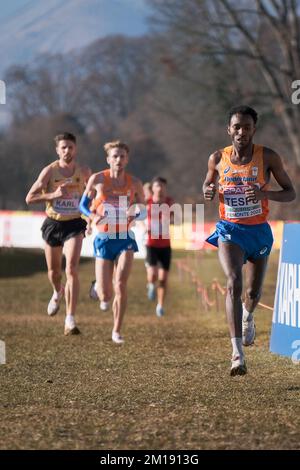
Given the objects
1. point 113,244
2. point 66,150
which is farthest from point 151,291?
point 113,244

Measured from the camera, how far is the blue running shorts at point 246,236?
367 inches

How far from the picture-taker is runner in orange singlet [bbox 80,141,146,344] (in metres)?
12.2

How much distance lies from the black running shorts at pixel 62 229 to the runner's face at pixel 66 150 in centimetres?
66

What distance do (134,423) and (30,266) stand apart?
23736mm

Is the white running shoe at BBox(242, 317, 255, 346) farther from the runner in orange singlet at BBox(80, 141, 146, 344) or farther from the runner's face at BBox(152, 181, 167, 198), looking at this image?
the runner's face at BBox(152, 181, 167, 198)

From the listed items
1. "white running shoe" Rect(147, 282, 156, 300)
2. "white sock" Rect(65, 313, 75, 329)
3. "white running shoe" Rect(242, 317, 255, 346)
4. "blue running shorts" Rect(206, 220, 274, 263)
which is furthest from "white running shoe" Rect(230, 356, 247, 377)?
"white running shoe" Rect(147, 282, 156, 300)

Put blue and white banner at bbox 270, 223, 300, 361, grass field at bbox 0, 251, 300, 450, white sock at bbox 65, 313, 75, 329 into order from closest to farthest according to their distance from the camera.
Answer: grass field at bbox 0, 251, 300, 450 < blue and white banner at bbox 270, 223, 300, 361 < white sock at bbox 65, 313, 75, 329

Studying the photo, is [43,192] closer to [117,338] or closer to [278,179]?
[117,338]

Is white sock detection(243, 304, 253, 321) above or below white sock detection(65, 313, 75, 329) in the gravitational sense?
above

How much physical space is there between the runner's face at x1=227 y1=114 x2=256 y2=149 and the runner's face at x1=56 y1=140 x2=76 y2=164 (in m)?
3.90

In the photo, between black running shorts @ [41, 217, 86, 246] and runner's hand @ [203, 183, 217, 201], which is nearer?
runner's hand @ [203, 183, 217, 201]

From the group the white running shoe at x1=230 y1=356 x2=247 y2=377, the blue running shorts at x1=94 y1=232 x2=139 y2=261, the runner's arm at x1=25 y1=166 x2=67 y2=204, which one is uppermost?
the runner's arm at x1=25 y1=166 x2=67 y2=204

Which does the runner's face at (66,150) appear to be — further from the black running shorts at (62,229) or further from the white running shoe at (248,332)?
the white running shoe at (248,332)

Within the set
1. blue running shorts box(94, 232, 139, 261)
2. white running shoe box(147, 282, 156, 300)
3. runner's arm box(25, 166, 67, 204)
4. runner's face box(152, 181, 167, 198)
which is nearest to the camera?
blue running shorts box(94, 232, 139, 261)
